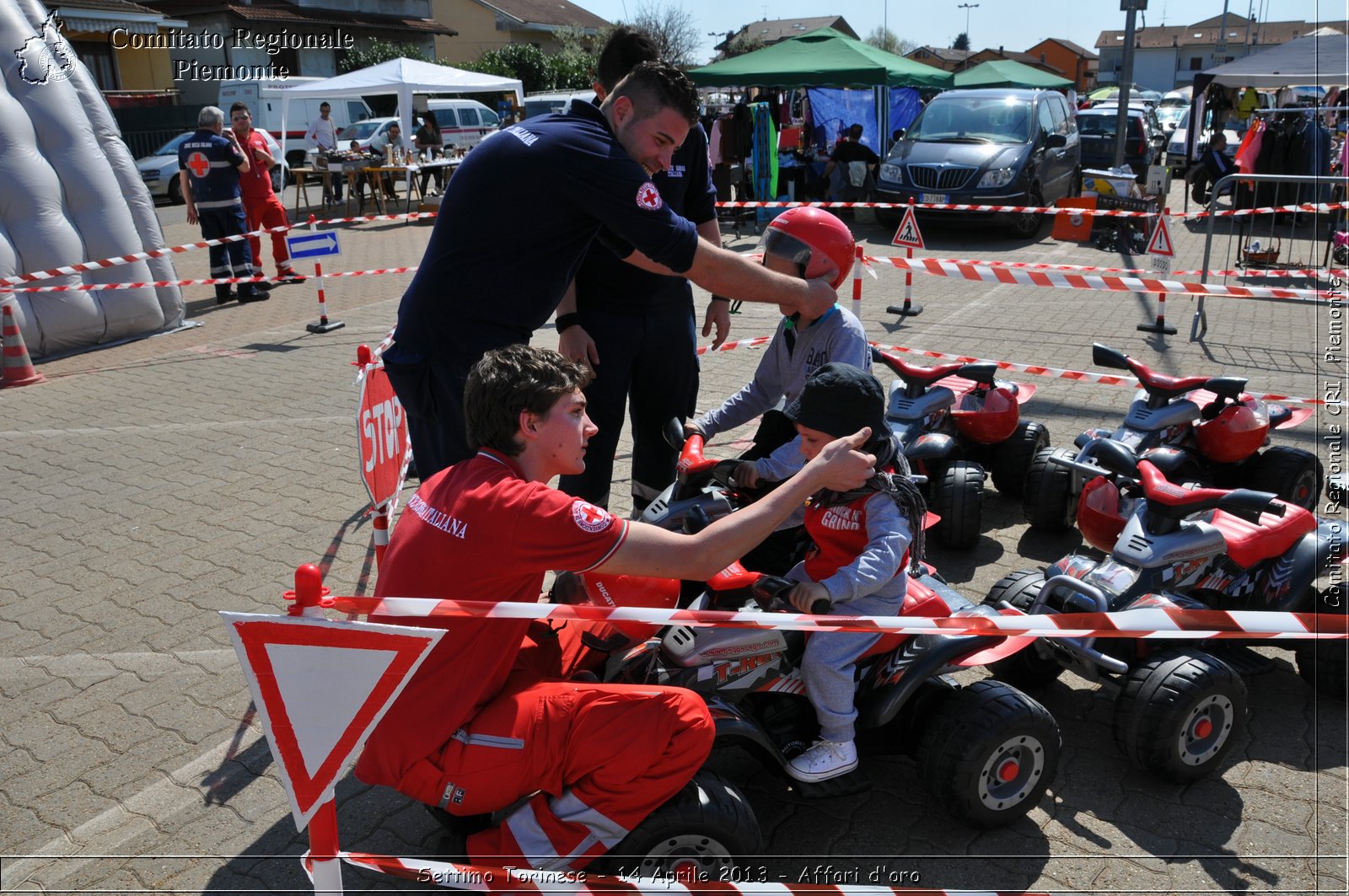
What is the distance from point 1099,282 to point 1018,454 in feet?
7.30

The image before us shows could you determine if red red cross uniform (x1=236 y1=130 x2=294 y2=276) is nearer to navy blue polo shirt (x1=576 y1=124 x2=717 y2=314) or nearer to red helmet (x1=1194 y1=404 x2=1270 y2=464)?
navy blue polo shirt (x1=576 y1=124 x2=717 y2=314)

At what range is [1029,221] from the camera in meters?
15.6

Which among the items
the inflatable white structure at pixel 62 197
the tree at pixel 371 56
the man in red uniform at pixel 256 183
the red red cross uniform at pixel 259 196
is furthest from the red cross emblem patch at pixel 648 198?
the tree at pixel 371 56

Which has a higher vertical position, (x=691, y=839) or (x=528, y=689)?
(x=528, y=689)

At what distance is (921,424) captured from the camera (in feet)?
17.5

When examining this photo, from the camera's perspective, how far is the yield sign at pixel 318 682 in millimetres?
2191

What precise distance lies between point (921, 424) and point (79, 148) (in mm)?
8746

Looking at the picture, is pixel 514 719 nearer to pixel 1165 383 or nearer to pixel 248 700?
pixel 248 700

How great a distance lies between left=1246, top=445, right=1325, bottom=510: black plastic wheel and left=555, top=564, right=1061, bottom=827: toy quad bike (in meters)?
2.76

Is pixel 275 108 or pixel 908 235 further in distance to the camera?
pixel 275 108

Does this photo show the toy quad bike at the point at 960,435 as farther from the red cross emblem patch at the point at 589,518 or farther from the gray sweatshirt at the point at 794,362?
the red cross emblem patch at the point at 589,518

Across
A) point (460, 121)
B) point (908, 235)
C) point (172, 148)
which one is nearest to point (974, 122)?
point (908, 235)

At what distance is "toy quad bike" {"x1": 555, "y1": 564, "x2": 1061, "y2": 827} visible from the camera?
2.94 m

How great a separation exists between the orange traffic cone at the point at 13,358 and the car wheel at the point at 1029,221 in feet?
42.8
